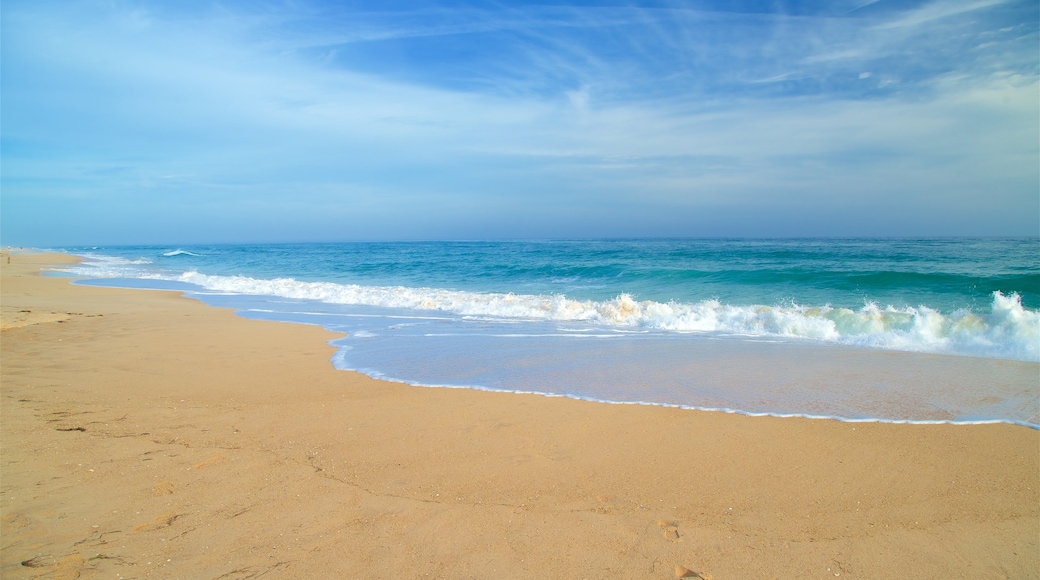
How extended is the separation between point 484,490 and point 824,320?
8.38 meters

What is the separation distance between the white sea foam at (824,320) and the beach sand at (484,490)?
14.3 feet

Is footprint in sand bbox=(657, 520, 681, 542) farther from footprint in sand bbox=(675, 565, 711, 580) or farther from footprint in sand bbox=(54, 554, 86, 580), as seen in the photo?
footprint in sand bbox=(54, 554, 86, 580)

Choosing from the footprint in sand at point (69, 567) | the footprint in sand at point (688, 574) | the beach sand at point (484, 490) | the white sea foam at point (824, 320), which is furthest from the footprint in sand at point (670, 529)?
the white sea foam at point (824, 320)

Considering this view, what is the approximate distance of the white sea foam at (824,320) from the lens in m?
8.06

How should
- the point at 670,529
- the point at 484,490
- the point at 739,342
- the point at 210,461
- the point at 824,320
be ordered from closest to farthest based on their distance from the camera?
the point at 670,529 → the point at 484,490 → the point at 210,461 → the point at 739,342 → the point at 824,320

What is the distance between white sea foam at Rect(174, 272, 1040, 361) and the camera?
8062 millimetres

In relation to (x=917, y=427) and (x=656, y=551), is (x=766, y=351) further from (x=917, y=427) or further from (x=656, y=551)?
(x=656, y=551)

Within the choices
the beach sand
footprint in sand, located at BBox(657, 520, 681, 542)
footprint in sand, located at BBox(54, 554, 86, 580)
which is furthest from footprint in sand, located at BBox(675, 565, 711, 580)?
footprint in sand, located at BBox(54, 554, 86, 580)

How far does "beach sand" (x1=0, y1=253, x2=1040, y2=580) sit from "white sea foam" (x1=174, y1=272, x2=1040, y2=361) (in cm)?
435

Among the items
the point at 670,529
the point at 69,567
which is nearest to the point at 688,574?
the point at 670,529

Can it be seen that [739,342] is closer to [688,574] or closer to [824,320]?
[824,320]

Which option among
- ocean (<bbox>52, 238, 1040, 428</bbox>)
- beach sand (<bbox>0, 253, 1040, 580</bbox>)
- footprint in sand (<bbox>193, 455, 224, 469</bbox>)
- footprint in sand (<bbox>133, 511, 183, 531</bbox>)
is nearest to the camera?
beach sand (<bbox>0, 253, 1040, 580</bbox>)

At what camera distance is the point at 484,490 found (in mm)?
3416

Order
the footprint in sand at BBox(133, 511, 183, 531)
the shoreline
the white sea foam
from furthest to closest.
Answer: the white sea foam, the shoreline, the footprint in sand at BBox(133, 511, 183, 531)
